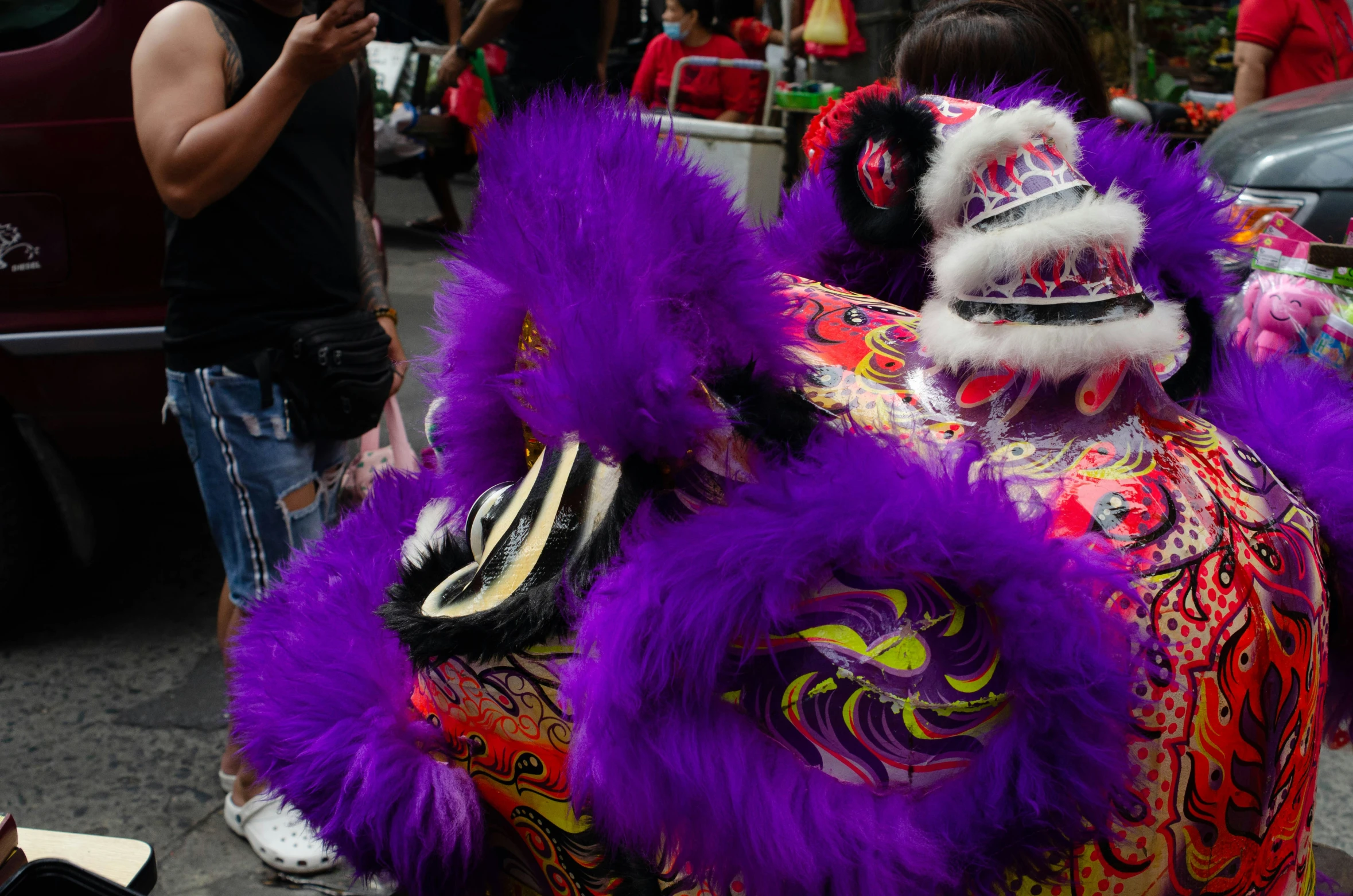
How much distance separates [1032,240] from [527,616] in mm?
528

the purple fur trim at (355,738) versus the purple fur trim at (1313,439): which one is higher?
the purple fur trim at (1313,439)

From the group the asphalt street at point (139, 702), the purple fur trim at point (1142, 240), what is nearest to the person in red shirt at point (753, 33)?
the asphalt street at point (139, 702)

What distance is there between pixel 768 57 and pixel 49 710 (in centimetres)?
681

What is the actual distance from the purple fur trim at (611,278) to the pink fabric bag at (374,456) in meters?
1.50

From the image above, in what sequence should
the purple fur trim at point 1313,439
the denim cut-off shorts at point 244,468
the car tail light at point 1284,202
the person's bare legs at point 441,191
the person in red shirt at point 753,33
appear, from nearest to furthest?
the purple fur trim at point 1313,439 < the denim cut-off shorts at point 244,468 < the car tail light at point 1284,202 < the person in red shirt at point 753,33 < the person's bare legs at point 441,191

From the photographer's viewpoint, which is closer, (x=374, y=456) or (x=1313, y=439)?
(x=1313, y=439)

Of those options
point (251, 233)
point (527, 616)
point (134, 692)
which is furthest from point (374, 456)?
point (527, 616)

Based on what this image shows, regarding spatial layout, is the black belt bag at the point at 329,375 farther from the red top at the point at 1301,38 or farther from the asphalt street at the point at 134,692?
the red top at the point at 1301,38

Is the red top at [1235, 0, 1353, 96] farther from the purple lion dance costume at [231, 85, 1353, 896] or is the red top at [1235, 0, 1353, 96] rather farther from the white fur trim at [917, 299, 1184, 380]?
the white fur trim at [917, 299, 1184, 380]

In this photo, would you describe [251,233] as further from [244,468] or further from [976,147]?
A: [976,147]

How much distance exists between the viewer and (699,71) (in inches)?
244

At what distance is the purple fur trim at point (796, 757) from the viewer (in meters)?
0.82

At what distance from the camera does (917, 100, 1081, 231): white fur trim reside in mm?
923

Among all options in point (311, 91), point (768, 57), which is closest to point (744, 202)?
point (311, 91)
